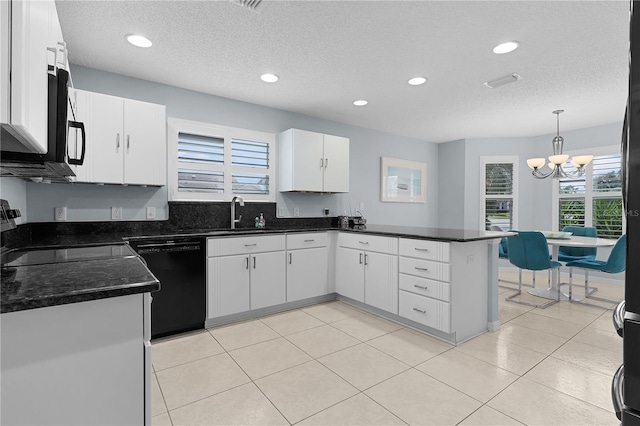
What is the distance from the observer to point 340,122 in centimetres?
483

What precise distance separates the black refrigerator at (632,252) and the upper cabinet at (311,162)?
11.3 feet

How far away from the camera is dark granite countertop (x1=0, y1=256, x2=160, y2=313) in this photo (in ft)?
2.74

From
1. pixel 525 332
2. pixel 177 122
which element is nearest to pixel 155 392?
pixel 177 122

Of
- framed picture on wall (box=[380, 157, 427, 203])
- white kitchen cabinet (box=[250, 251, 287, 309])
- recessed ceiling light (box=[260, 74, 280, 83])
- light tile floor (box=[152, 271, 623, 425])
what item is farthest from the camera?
framed picture on wall (box=[380, 157, 427, 203])

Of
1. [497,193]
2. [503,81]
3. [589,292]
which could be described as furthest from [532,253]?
[497,193]

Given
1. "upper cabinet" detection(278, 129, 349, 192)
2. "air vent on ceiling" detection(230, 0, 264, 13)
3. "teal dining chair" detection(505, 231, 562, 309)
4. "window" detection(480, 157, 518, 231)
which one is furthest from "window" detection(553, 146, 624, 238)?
"air vent on ceiling" detection(230, 0, 264, 13)

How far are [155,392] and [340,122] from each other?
4.03m

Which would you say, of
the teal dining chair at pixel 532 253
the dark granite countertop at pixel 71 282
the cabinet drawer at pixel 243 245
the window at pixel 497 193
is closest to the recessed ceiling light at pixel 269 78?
the cabinet drawer at pixel 243 245

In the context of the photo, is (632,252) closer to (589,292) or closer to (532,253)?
(532,253)

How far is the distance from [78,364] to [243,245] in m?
2.31

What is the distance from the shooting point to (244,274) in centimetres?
322

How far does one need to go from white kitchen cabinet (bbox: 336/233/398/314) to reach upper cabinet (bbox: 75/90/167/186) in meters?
2.12

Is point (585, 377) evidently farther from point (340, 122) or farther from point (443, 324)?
point (340, 122)

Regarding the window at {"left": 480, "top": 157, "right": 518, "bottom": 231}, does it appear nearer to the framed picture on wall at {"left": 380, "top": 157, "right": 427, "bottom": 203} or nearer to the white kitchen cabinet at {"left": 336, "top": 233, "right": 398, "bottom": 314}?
the framed picture on wall at {"left": 380, "top": 157, "right": 427, "bottom": 203}
